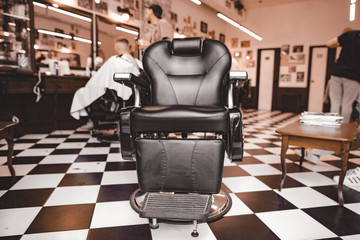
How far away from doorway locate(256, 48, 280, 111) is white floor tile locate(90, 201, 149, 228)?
26.4 feet

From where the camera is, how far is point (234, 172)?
212cm

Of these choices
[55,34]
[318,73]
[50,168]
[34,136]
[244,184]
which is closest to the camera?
[244,184]

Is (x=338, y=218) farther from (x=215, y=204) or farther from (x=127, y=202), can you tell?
(x=127, y=202)

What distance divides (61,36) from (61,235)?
12.5ft

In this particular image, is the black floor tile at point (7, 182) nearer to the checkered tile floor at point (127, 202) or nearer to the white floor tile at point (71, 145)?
the checkered tile floor at point (127, 202)

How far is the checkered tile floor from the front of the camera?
1196 mm

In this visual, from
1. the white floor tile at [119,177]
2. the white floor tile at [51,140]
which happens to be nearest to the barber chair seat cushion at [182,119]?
the white floor tile at [119,177]

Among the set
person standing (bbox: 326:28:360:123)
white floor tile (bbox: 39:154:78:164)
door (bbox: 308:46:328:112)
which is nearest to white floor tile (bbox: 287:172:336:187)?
person standing (bbox: 326:28:360:123)

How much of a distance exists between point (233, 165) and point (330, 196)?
85 centimetres

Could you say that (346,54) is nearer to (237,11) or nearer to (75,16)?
(75,16)

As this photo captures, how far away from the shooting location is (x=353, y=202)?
1.57 m

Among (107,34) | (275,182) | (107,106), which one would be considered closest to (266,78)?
(107,34)

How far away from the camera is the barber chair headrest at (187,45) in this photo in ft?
4.97

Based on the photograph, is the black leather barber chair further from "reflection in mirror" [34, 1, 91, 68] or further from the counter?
"reflection in mirror" [34, 1, 91, 68]
